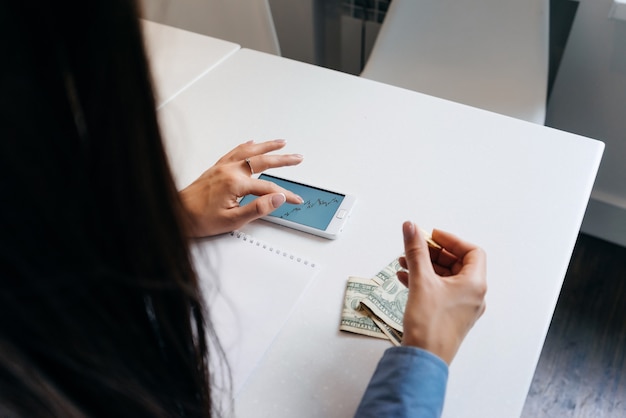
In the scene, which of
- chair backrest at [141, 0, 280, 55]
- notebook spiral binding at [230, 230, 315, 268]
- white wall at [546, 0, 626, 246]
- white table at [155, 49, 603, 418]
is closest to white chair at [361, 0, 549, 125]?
white wall at [546, 0, 626, 246]

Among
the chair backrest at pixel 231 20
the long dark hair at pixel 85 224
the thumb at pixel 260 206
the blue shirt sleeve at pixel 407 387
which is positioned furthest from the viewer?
the chair backrest at pixel 231 20

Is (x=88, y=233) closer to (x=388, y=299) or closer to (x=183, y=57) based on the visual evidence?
Result: (x=388, y=299)

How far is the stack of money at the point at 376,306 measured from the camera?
0.65 metres

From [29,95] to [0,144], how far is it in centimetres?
3

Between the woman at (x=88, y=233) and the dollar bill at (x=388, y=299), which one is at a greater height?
the woman at (x=88, y=233)

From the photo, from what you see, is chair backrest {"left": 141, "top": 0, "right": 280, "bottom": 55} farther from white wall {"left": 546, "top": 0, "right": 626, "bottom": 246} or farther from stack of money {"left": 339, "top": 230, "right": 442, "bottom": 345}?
stack of money {"left": 339, "top": 230, "right": 442, "bottom": 345}

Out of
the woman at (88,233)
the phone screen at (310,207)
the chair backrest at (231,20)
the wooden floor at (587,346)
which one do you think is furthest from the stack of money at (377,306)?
the chair backrest at (231,20)

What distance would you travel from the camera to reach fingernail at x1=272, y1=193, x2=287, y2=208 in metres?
0.75

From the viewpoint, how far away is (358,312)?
0.67 m

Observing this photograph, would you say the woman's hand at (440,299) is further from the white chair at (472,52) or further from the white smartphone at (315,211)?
the white chair at (472,52)

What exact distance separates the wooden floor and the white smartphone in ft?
2.62

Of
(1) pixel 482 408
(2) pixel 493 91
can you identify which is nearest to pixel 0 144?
(1) pixel 482 408

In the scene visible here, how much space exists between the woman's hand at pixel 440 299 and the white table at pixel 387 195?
0.18ft

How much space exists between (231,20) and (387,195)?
0.96 m
